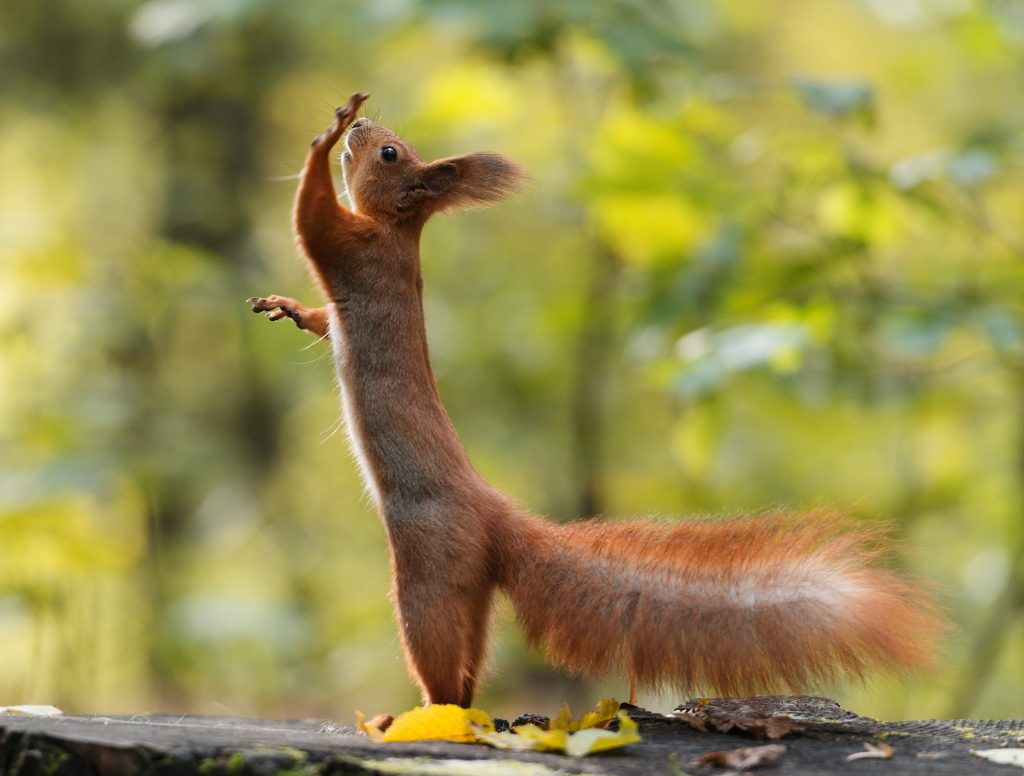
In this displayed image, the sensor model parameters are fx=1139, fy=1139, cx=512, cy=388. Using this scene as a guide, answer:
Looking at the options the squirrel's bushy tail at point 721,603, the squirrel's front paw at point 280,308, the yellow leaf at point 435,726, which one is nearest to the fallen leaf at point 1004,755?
the squirrel's bushy tail at point 721,603

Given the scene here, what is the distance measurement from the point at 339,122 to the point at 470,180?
50 cm

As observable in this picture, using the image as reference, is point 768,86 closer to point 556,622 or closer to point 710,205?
point 710,205

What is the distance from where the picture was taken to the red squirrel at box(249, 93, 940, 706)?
2.47 m

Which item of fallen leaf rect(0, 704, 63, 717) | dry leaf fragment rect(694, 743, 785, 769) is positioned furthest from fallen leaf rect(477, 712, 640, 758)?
fallen leaf rect(0, 704, 63, 717)

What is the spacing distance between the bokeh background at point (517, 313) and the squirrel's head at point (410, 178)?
0.50ft

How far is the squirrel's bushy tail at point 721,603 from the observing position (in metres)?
2.43

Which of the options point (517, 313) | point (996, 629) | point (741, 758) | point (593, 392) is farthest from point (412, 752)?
point (517, 313)

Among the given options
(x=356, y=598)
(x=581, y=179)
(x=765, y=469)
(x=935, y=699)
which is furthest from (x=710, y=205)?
(x=356, y=598)

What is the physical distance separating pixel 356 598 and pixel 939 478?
519 centimetres

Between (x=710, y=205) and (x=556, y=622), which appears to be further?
(x=710, y=205)

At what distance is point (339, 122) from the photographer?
111 inches

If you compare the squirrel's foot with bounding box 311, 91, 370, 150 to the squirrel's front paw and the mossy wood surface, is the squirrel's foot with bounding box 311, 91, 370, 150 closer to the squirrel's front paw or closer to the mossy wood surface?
the squirrel's front paw

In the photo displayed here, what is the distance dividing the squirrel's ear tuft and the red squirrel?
17 centimetres

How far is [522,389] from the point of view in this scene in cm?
706
